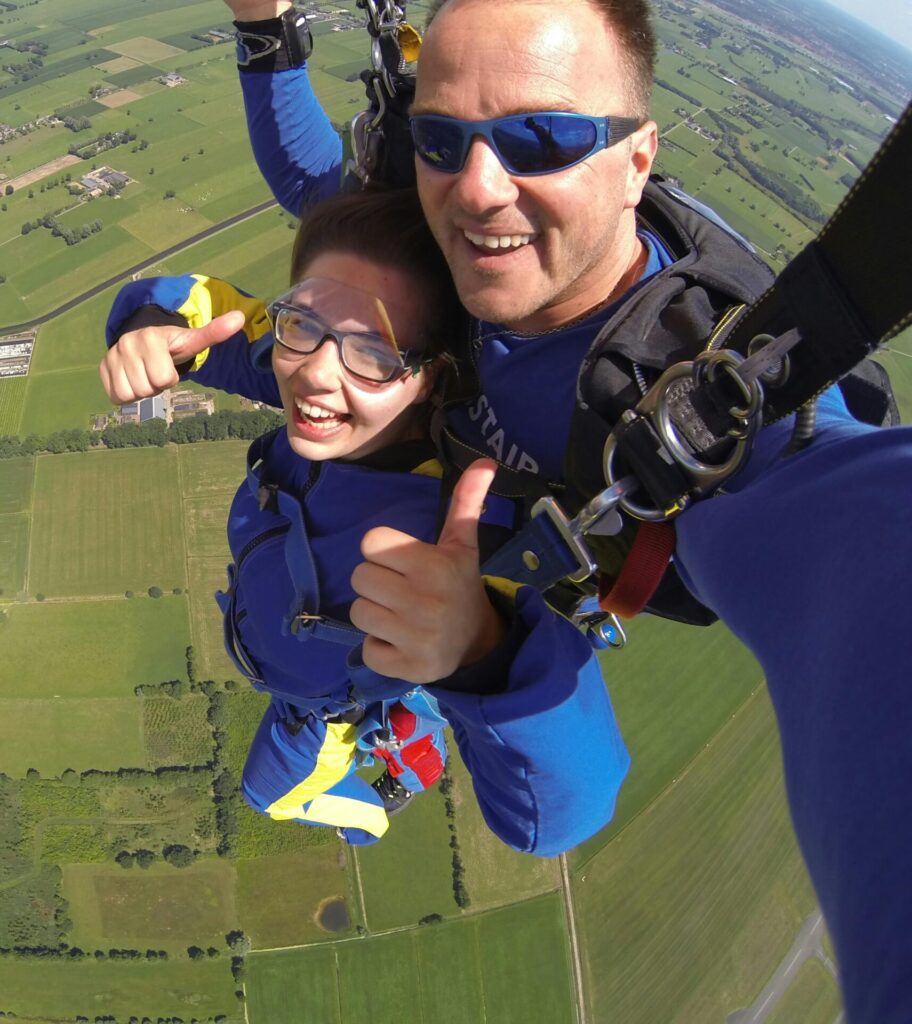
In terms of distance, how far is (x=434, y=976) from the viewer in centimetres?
1697

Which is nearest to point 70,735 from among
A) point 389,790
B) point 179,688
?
point 179,688

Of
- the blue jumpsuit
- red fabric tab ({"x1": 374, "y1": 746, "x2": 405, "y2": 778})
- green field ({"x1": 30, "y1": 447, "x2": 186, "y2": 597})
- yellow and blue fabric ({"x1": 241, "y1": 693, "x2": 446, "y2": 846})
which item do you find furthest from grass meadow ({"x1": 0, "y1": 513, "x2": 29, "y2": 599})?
the blue jumpsuit

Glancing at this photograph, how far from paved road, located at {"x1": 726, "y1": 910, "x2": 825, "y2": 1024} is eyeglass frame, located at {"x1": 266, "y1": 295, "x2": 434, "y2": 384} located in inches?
819

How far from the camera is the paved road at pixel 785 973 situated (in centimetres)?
1648

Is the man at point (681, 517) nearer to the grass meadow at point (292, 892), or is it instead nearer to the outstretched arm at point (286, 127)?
the outstretched arm at point (286, 127)

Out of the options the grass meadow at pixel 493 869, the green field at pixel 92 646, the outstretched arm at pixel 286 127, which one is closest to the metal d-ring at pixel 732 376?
the outstretched arm at pixel 286 127

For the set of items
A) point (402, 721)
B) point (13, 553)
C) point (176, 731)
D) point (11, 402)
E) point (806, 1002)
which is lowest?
point (13, 553)

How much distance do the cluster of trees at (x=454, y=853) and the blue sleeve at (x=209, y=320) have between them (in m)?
17.4

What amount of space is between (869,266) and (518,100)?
975 mm

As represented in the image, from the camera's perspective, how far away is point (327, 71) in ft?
138

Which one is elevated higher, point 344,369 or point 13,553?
point 344,369

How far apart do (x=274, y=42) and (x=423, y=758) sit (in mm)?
4337

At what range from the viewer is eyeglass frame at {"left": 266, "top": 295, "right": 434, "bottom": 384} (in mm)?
2121

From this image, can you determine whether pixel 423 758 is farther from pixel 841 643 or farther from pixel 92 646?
pixel 92 646
